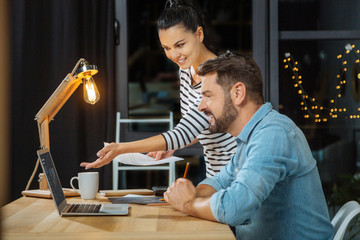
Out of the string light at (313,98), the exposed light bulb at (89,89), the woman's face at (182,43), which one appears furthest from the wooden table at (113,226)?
the string light at (313,98)

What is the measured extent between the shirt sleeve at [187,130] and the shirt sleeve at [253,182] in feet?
1.79

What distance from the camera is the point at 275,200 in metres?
1.36

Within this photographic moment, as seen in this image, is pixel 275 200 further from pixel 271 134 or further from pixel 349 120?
pixel 349 120

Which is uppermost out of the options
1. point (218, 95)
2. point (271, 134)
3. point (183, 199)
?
point (218, 95)

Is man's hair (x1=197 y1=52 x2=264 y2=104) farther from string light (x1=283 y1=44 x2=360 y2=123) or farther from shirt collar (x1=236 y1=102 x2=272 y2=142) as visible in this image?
string light (x1=283 y1=44 x2=360 y2=123)

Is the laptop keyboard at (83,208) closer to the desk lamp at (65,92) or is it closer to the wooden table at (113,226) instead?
the wooden table at (113,226)

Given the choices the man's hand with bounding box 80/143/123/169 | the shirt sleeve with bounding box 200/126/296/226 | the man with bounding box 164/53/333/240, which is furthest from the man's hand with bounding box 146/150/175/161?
the shirt sleeve with bounding box 200/126/296/226

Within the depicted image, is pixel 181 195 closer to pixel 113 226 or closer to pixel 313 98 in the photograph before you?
pixel 113 226

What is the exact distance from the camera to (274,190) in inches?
53.6

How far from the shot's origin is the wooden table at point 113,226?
117 cm

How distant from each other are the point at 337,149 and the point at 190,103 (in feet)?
6.10

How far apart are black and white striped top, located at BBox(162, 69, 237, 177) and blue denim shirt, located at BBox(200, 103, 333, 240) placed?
1.43 ft

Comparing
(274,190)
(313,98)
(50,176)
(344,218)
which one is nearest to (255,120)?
(274,190)

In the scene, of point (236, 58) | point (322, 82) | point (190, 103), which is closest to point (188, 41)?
point (190, 103)
